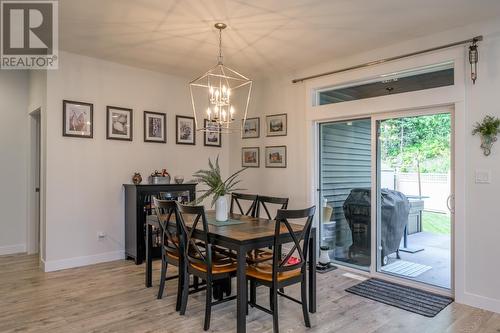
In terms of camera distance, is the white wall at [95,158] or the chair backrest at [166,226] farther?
the white wall at [95,158]

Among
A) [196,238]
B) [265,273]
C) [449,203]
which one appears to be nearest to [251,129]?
[196,238]

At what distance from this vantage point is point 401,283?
380 centimetres

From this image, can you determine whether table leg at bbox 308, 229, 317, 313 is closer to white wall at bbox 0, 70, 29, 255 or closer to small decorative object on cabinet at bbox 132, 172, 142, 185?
small decorative object on cabinet at bbox 132, 172, 142, 185

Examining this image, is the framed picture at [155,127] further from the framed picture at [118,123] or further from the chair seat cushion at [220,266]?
the chair seat cushion at [220,266]

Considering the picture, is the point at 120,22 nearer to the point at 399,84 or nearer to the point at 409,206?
the point at 399,84

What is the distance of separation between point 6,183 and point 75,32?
107 inches

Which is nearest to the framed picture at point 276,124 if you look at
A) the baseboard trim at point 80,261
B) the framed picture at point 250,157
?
the framed picture at point 250,157

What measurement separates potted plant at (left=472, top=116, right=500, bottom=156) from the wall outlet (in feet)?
0.55

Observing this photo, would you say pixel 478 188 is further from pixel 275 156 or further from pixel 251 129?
pixel 251 129

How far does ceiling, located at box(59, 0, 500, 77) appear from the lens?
2969 millimetres

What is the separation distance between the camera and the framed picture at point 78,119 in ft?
14.0

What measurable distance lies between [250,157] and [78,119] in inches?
99.5

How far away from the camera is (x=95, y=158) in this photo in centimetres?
452

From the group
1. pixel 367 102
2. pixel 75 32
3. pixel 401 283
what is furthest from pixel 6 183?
pixel 401 283
